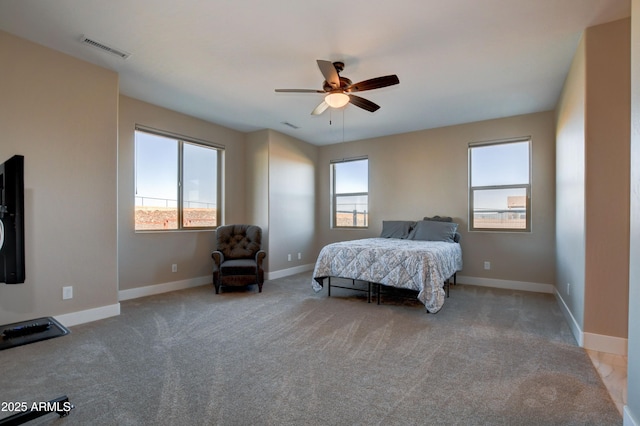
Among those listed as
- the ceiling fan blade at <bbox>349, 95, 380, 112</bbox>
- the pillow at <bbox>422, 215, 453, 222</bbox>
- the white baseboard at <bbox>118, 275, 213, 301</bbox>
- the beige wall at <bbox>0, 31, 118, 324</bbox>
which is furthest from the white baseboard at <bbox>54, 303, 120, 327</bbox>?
the pillow at <bbox>422, 215, 453, 222</bbox>

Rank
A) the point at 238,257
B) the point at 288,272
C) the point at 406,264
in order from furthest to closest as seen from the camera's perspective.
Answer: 1. the point at 288,272
2. the point at 238,257
3. the point at 406,264

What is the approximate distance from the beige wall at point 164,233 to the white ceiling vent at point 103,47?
1.19 metres

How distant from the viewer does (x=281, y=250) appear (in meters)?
5.71

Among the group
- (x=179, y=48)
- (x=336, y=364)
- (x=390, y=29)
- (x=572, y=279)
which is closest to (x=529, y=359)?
(x=572, y=279)

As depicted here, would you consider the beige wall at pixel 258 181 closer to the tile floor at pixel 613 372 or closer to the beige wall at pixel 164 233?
the beige wall at pixel 164 233

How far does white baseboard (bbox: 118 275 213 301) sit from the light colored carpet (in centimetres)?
62

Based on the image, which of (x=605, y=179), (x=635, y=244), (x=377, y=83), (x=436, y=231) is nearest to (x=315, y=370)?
(x=635, y=244)

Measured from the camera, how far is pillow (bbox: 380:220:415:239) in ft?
17.1

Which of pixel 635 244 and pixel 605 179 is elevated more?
pixel 605 179

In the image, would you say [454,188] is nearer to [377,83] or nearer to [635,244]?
[377,83]

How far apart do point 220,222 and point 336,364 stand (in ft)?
12.3

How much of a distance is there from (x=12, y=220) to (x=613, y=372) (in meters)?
3.85

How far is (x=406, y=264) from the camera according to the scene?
355cm

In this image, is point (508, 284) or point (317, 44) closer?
point (317, 44)
